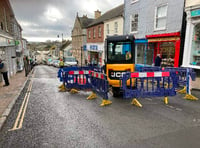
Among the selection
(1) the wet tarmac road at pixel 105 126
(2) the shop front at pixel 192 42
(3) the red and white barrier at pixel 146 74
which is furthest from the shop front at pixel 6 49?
(2) the shop front at pixel 192 42

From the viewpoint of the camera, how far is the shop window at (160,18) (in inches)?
508

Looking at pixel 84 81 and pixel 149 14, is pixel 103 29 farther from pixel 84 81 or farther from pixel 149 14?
pixel 84 81

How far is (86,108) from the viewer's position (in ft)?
18.7

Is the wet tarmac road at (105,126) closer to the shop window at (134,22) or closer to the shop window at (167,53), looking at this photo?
the shop window at (167,53)

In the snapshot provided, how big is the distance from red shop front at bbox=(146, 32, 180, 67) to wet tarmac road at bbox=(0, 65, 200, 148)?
6761 mm

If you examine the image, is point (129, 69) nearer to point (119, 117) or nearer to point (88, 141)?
point (119, 117)

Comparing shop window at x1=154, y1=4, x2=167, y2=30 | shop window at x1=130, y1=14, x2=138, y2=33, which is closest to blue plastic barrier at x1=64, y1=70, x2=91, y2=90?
shop window at x1=154, y1=4, x2=167, y2=30

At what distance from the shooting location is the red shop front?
11839 millimetres

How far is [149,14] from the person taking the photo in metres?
14.3

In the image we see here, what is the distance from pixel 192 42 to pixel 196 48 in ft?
1.75

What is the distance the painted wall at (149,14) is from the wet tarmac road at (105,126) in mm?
8201

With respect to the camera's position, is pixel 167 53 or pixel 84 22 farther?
pixel 84 22

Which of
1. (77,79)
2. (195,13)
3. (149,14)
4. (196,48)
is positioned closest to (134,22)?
(149,14)

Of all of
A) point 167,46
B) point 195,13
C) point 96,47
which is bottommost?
point 167,46
